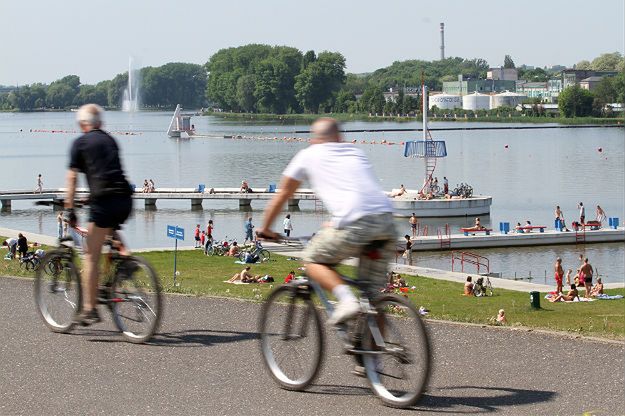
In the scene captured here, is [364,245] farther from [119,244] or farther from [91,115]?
[91,115]

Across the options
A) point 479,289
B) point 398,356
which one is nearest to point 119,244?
point 398,356

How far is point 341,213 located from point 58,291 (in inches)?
136

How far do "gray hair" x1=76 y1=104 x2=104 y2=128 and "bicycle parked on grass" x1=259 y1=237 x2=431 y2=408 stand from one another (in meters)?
2.06

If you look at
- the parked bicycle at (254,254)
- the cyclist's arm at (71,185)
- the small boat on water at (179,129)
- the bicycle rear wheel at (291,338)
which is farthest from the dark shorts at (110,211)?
the small boat on water at (179,129)

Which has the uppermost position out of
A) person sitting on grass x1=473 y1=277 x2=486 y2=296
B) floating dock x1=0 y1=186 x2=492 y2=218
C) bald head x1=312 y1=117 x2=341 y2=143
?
bald head x1=312 y1=117 x2=341 y2=143

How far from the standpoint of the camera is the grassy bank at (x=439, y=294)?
812 inches

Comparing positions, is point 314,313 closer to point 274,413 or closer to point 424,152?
point 274,413

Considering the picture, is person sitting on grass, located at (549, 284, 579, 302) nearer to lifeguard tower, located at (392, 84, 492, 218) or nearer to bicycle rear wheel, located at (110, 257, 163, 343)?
bicycle rear wheel, located at (110, 257, 163, 343)

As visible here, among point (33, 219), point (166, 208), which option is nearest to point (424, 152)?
point (166, 208)

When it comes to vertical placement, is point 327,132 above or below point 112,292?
above

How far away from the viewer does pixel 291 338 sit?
6.95 metres

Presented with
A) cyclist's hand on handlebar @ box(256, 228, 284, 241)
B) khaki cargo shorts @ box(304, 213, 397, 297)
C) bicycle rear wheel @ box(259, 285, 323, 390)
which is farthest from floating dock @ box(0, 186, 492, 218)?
khaki cargo shorts @ box(304, 213, 397, 297)

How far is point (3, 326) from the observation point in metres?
9.23

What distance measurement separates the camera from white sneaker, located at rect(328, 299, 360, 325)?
20.7 feet
